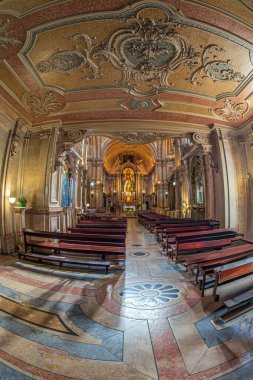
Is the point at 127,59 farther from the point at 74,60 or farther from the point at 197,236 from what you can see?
the point at 197,236

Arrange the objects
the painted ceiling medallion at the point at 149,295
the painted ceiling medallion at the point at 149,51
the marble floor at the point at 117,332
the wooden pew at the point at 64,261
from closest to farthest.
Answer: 1. the marble floor at the point at 117,332
2. the painted ceiling medallion at the point at 149,295
3. the painted ceiling medallion at the point at 149,51
4. the wooden pew at the point at 64,261

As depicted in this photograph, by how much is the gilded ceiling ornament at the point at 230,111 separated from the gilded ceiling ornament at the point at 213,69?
4.30ft

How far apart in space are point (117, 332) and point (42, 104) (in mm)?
7639

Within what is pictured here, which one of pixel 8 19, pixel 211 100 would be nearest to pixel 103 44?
pixel 8 19

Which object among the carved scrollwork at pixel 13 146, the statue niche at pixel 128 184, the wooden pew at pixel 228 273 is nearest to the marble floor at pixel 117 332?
the wooden pew at pixel 228 273

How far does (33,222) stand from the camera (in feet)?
24.0

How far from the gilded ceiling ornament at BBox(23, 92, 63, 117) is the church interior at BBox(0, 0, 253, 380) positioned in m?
0.06

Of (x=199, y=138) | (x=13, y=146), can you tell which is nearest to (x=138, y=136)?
(x=199, y=138)

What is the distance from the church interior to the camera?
210cm

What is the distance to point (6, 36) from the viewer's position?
405 cm

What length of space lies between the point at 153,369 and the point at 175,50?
645 cm

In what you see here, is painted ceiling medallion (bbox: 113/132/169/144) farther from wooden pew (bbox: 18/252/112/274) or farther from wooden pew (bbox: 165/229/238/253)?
wooden pew (bbox: 18/252/112/274)

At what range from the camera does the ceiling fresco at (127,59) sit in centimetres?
366

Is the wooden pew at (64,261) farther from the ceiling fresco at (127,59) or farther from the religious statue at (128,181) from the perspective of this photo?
the religious statue at (128,181)
